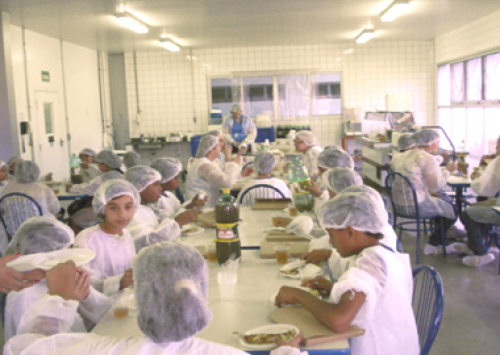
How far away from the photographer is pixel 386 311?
6.11 ft

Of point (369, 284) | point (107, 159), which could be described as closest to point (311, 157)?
point (107, 159)

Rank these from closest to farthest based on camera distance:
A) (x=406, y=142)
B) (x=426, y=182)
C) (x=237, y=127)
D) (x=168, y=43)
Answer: (x=426, y=182) < (x=406, y=142) < (x=237, y=127) < (x=168, y=43)

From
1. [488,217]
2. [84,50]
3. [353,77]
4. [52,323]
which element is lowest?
[488,217]

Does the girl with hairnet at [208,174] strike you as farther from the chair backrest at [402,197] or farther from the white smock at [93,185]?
the chair backrest at [402,197]

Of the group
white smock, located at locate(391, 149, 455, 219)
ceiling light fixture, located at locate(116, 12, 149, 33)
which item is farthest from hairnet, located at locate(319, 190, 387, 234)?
ceiling light fixture, located at locate(116, 12, 149, 33)

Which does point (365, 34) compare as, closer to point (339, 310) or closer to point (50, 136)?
point (50, 136)

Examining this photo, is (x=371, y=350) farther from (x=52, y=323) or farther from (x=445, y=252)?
(x=445, y=252)

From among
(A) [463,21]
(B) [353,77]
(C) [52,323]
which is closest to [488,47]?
(A) [463,21]

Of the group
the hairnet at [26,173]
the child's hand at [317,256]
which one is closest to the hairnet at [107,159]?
the hairnet at [26,173]

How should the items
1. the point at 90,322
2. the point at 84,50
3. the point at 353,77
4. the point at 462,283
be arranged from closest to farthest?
the point at 90,322, the point at 462,283, the point at 84,50, the point at 353,77

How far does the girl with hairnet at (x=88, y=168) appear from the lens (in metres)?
6.09

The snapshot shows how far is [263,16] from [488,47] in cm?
354

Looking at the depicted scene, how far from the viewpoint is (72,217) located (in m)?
4.78

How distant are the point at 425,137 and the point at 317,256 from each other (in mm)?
3193
